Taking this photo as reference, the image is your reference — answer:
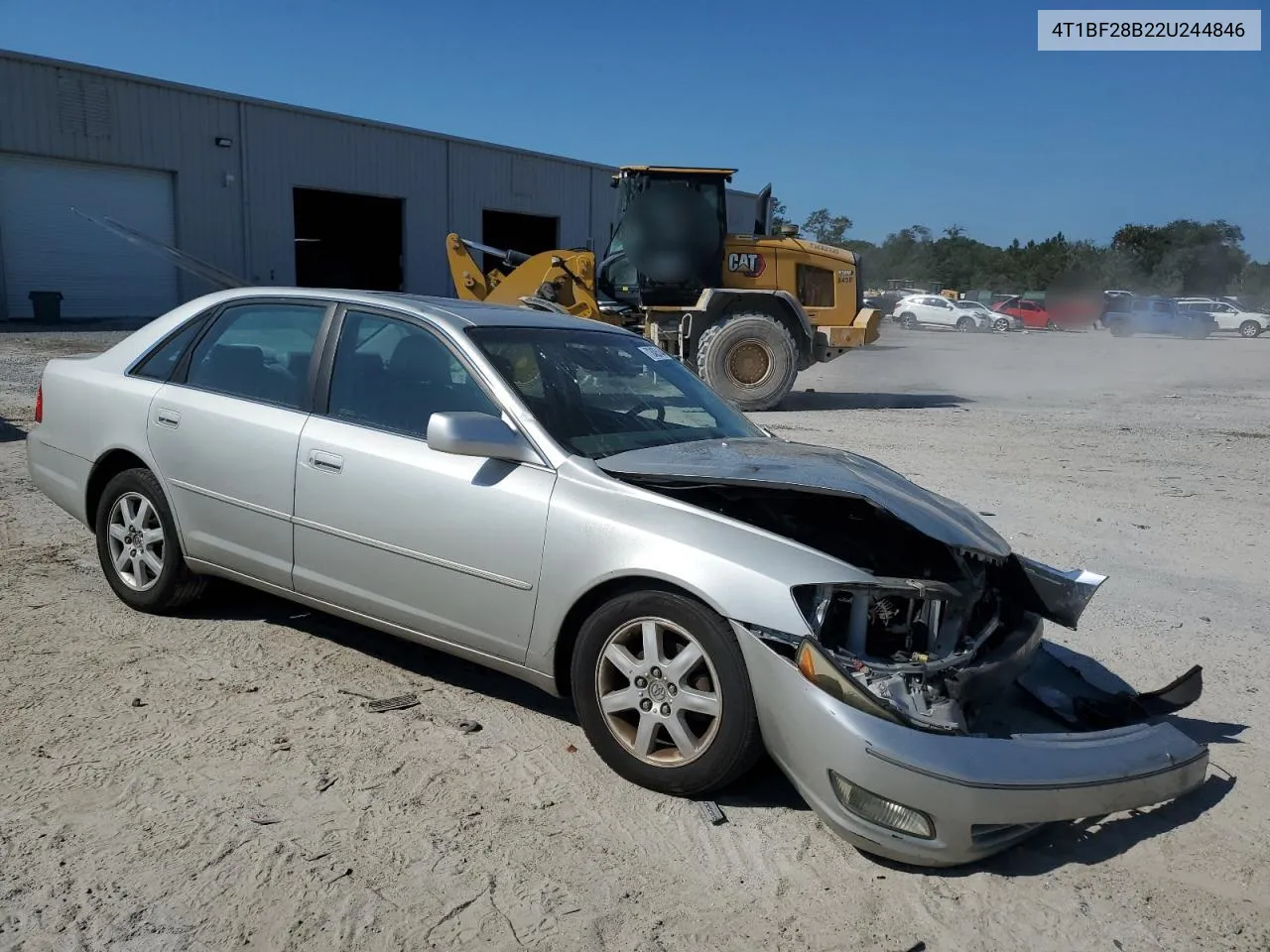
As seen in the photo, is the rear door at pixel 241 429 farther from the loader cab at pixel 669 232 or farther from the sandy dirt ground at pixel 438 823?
the loader cab at pixel 669 232

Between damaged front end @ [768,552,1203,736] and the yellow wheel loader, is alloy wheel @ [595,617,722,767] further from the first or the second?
the yellow wheel loader

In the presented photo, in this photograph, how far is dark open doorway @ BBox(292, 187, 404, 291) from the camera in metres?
31.1

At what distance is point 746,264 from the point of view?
47.6 feet

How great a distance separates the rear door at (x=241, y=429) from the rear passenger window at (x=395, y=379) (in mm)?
166

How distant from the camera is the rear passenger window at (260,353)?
4.29 m

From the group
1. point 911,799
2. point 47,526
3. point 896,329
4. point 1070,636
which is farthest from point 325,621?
point 896,329

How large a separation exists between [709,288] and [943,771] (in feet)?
39.9

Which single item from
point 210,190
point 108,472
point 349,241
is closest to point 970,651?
point 108,472

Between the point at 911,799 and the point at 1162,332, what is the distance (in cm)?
4609

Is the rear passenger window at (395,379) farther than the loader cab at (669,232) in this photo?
No

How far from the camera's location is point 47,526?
6141 millimetres

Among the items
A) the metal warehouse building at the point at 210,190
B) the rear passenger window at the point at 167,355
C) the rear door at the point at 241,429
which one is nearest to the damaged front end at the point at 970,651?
the rear door at the point at 241,429

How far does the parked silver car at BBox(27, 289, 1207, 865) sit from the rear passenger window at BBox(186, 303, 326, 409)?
0.01m

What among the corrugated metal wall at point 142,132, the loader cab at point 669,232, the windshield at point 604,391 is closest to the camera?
the windshield at point 604,391
